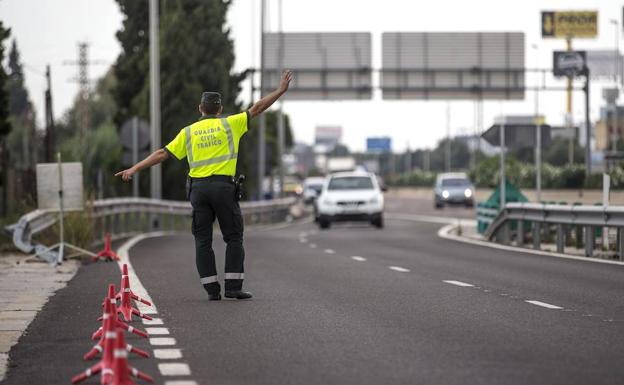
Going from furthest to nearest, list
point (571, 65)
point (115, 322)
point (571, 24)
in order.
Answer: point (571, 24)
point (571, 65)
point (115, 322)

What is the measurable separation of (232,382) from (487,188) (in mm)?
68036

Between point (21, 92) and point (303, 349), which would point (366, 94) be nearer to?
point (303, 349)

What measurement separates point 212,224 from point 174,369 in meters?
5.18

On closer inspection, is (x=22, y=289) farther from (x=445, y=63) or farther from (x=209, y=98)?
(x=445, y=63)

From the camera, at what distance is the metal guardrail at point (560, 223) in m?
22.4

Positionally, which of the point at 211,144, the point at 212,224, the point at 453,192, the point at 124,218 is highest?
the point at 211,144

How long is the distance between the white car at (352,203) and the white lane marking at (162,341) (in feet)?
106

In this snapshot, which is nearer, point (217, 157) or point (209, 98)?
point (209, 98)

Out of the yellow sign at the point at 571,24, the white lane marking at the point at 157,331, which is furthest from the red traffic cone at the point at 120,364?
the yellow sign at the point at 571,24

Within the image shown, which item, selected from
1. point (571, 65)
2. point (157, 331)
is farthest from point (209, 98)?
point (571, 65)

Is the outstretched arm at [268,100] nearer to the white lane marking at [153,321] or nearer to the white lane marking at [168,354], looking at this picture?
the white lane marking at [153,321]

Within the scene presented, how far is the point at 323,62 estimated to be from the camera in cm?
6431

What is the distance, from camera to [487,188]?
76.2m

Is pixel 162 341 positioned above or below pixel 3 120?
below
